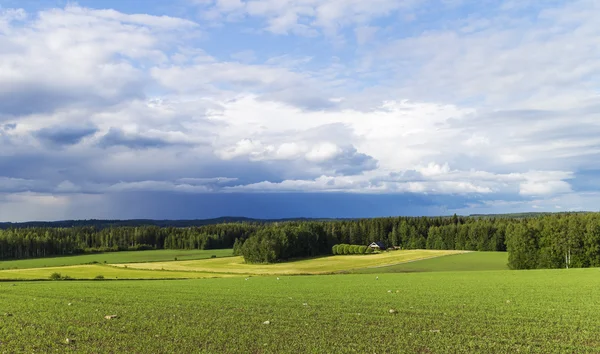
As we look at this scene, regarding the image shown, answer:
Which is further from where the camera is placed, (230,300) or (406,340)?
(230,300)

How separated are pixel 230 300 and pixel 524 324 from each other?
15.2 m

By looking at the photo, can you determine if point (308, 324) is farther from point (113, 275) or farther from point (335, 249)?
point (335, 249)

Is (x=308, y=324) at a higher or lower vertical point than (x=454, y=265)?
higher

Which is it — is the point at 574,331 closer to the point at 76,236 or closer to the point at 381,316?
the point at 381,316

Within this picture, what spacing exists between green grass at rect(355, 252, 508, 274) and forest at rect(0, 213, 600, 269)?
5.73 metres

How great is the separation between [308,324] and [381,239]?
507 ft

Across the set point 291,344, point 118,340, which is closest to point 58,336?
point 118,340

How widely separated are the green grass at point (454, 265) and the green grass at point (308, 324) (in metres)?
54.3

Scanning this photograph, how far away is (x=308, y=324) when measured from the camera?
16.9 meters

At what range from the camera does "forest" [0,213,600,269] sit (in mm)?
85312

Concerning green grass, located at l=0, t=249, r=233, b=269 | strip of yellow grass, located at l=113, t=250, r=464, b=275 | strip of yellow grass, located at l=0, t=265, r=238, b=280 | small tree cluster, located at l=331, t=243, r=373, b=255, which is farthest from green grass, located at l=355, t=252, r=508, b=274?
green grass, located at l=0, t=249, r=233, b=269

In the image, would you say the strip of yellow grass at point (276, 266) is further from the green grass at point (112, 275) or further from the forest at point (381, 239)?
the forest at point (381, 239)

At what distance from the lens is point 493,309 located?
66.9ft

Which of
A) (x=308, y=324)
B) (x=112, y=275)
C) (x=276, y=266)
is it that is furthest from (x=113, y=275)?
(x=308, y=324)
